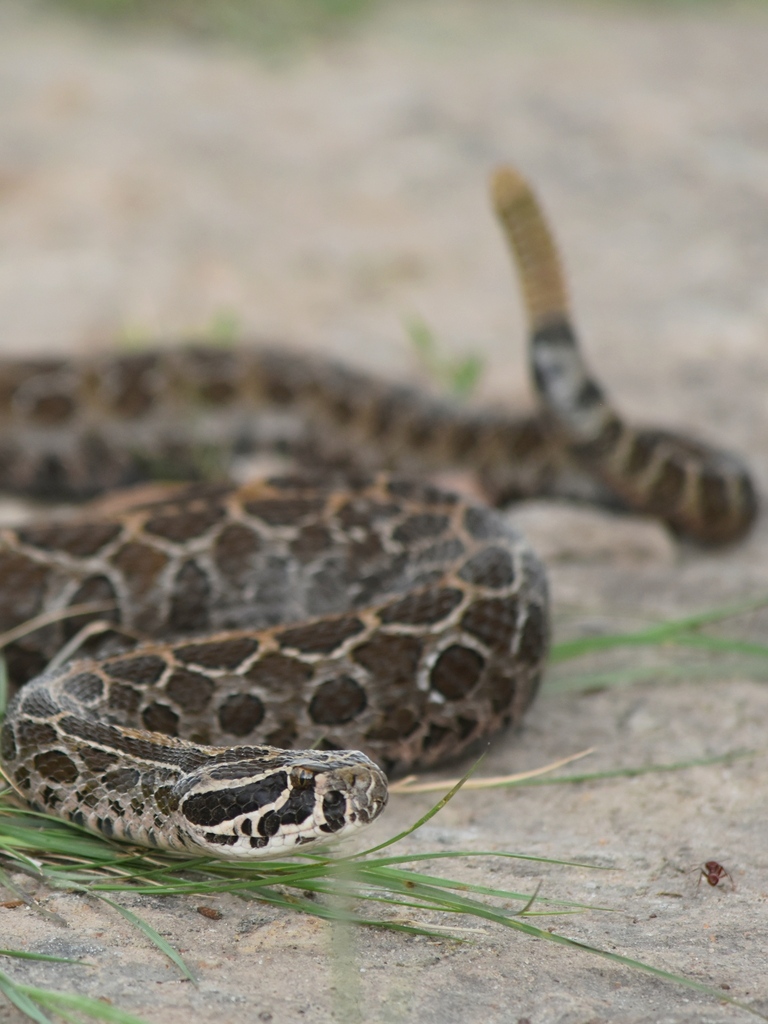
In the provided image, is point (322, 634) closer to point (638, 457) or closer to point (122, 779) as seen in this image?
point (122, 779)

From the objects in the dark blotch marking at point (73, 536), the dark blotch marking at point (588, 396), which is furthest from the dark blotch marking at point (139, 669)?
the dark blotch marking at point (588, 396)

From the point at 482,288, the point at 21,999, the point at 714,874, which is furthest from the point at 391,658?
the point at 482,288

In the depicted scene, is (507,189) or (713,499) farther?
(713,499)

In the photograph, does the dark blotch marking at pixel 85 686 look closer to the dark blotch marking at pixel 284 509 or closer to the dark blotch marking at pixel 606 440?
the dark blotch marking at pixel 284 509

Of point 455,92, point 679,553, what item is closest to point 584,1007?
point 679,553

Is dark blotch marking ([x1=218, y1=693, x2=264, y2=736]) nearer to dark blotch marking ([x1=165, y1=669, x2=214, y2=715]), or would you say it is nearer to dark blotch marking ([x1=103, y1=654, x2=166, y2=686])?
dark blotch marking ([x1=165, y1=669, x2=214, y2=715])

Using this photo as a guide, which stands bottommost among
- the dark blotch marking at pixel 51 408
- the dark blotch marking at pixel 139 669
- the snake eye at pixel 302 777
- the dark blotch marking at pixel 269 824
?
the dark blotch marking at pixel 51 408
